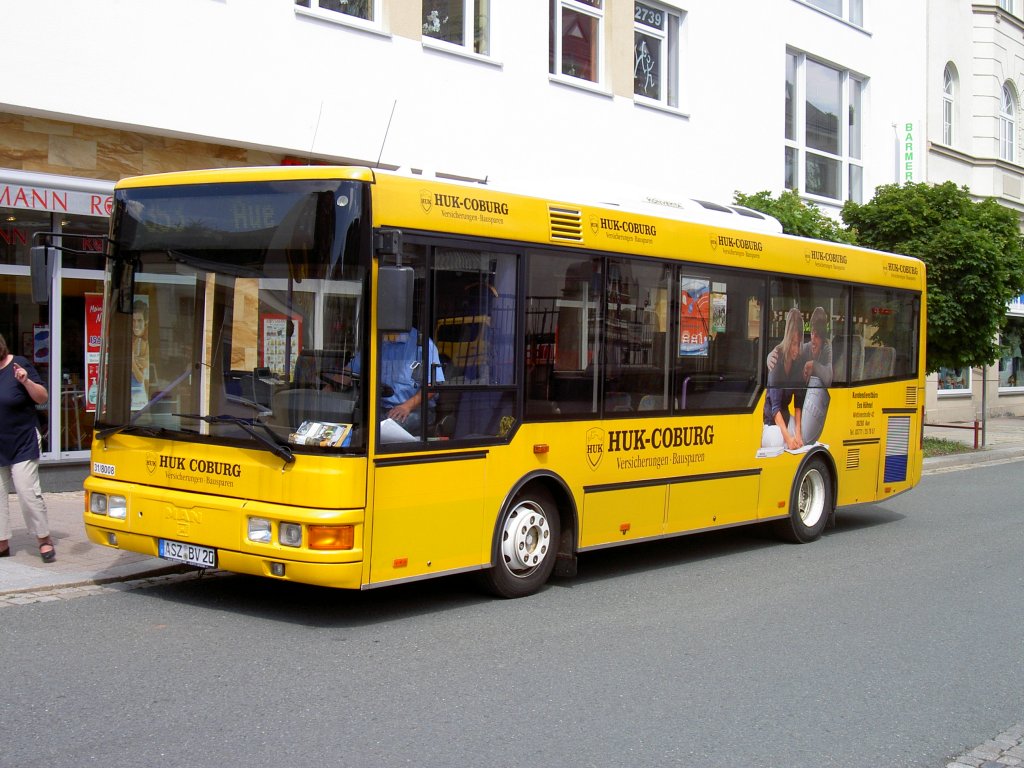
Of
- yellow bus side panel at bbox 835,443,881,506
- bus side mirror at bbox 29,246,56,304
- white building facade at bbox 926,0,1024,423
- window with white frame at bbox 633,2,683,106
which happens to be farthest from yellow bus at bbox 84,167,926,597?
white building facade at bbox 926,0,1024,423

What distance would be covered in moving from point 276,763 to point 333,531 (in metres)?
2.09

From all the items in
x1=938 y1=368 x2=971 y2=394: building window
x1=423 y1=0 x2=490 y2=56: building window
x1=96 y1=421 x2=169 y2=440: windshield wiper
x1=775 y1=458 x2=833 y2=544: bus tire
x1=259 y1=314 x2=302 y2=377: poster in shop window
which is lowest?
x1=775 y1=458 x2=833 y2=544: bus tire

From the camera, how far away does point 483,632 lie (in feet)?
23.0

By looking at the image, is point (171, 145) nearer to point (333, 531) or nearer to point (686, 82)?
point (333, 531)

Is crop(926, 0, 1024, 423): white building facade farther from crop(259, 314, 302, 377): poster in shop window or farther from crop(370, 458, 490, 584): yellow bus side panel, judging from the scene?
crop(259, 314, 302, 377): poster in shop window

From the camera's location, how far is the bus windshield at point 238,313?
672cm

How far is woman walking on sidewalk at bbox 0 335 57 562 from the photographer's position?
328 inches

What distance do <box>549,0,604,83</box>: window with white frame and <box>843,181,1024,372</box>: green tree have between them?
580 cm

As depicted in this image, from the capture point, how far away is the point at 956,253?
19031 mm

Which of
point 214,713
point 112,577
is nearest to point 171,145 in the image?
point 112,577

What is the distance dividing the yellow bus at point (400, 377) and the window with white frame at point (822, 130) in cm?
1454

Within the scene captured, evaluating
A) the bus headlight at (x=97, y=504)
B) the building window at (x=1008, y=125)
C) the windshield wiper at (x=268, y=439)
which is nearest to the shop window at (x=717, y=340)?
the windshield wiper at (x=268, y=439)

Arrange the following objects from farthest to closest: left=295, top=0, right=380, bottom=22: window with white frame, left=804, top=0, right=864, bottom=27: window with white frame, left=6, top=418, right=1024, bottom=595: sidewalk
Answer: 1. left=804, top=0, right=864, bottom=27: window with white frame
2. left=295, top=0, right=380, bottom=22: window with white frame
3. left=6, top=418, right=1024, bottom=595: sidewalk

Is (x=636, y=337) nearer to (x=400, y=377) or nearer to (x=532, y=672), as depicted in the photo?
(x=400, y=377)
